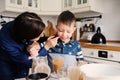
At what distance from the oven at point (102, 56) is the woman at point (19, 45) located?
114 centimetres

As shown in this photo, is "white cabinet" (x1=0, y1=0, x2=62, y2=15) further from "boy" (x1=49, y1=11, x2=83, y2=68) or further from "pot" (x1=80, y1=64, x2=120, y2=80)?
"pot" (x1=80, y1=64, x2=120, y2=80)

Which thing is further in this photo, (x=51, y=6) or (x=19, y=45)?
(x=51, y=6)

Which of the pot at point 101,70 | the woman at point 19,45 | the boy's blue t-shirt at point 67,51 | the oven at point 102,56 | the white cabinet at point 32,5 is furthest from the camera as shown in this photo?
the white cabinet at point 32,5

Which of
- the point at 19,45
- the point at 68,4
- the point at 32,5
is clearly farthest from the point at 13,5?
the point at 19,45

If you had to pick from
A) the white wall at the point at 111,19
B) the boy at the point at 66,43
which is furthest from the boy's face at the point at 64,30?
the white wall at the point at 111,19

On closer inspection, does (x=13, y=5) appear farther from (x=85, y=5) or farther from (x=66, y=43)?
(x=66, y=43)

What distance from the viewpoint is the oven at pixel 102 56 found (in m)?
1.76

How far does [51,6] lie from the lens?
8.77 feet

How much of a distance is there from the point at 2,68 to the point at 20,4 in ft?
5.44

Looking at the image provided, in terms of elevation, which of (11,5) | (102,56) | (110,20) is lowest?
(102,56)

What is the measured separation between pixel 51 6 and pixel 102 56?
1.27 meters

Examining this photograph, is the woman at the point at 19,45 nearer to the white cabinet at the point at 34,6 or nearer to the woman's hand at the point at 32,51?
the woman's hand at the point at 32,51

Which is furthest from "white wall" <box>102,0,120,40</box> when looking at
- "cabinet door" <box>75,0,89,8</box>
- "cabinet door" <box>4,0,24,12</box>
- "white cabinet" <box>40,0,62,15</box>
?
"cabinet door" <box>4,0,24,12</box>

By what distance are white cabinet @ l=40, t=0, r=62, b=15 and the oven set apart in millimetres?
959
